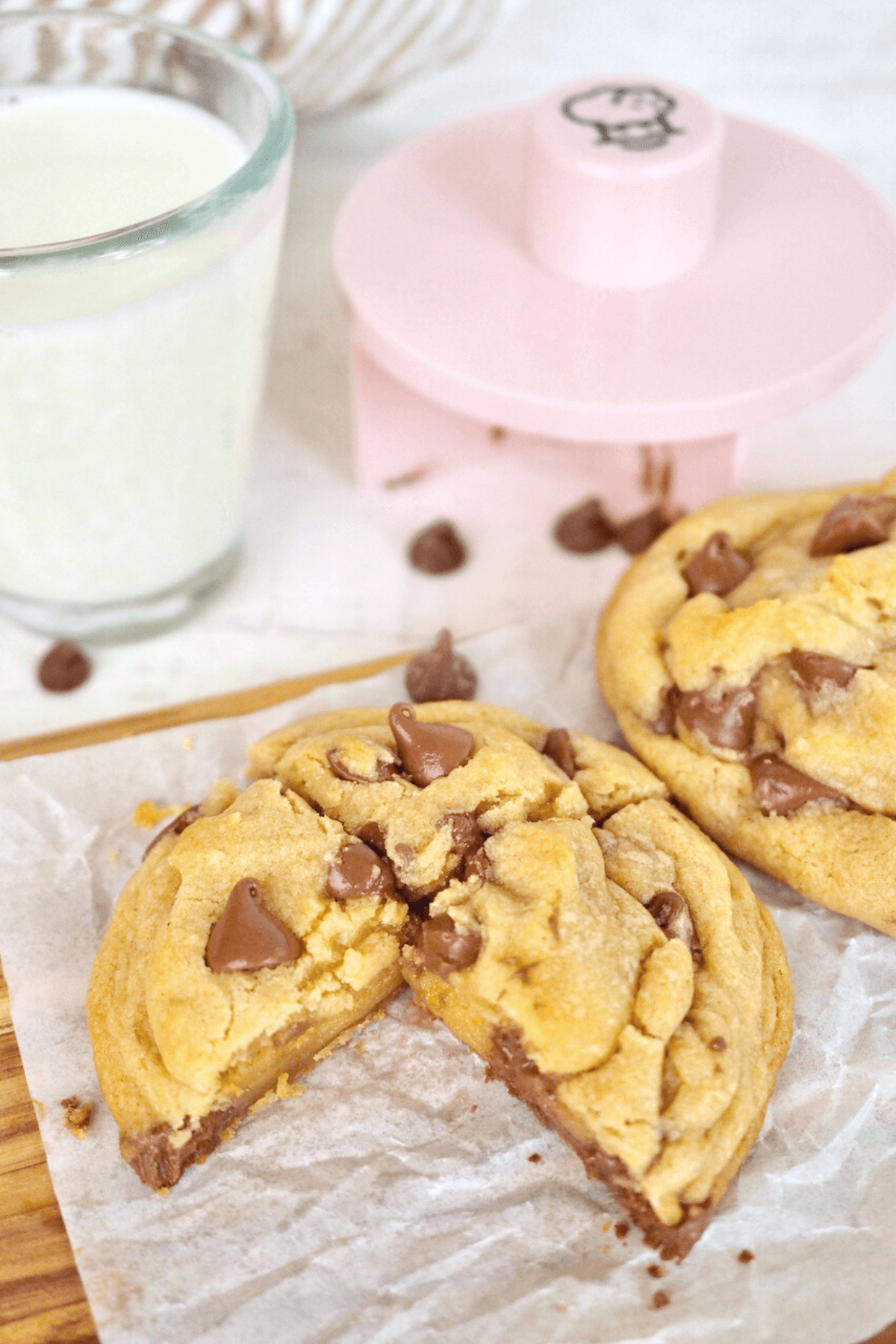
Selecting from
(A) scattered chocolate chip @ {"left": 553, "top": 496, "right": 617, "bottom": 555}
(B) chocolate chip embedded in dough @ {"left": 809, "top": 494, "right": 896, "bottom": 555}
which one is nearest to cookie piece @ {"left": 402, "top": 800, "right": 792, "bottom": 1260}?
(B) chocolate chip embedded in dough @ {"left": 809, "top": 494, "right": 896, "bottom": 555}

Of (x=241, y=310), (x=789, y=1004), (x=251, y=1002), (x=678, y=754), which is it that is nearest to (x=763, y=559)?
(x=678, y=754)

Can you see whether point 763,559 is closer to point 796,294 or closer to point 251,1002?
point 796,294

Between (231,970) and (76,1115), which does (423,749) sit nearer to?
(231,970)

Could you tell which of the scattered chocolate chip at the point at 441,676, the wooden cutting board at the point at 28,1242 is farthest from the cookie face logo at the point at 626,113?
the wooden cutting board at the point at 28,1242

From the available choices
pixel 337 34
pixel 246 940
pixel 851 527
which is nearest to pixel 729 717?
pixel 851 527

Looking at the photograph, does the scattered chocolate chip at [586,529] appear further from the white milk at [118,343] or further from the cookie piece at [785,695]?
the white milk at [118,343]

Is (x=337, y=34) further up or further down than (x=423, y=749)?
further up

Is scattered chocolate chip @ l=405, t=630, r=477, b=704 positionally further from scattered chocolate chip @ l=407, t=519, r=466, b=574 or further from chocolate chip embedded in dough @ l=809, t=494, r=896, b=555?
chocolate chip embedded in dough @ l=809, t=494, r=896, b=555
